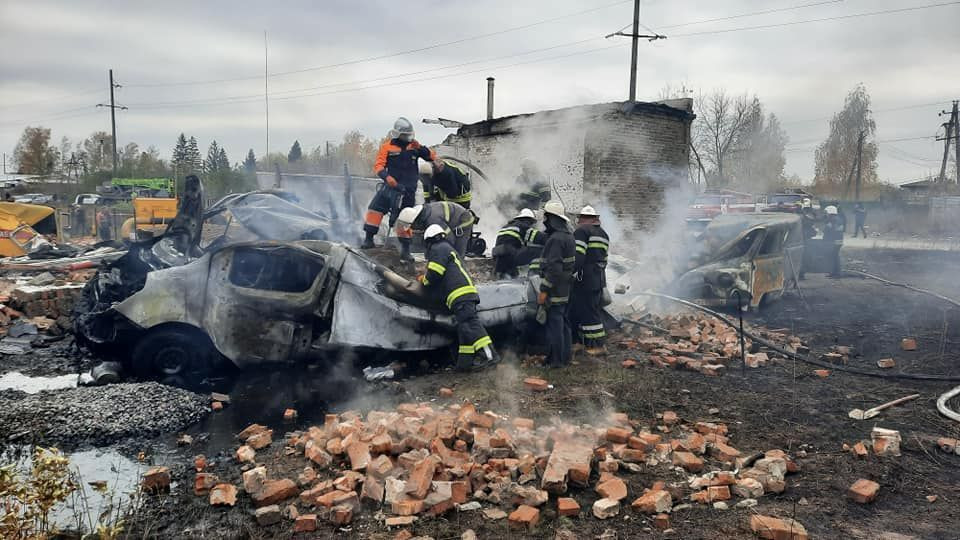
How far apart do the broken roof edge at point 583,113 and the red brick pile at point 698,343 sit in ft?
24.3

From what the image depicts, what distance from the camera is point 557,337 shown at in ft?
21.7

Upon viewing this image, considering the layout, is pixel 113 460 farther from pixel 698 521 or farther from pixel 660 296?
pixel 660 296

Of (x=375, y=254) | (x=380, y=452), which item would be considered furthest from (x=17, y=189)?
(x=380, y=452)

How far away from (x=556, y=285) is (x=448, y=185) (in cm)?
235

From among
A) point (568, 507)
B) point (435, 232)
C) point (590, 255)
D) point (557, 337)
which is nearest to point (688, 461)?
point (568, 507)

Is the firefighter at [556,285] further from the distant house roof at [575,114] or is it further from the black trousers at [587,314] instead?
the distant house roof at [575,114]

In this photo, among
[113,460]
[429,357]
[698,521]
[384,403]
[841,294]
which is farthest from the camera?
[841,294]

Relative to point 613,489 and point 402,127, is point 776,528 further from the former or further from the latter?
point 402,127

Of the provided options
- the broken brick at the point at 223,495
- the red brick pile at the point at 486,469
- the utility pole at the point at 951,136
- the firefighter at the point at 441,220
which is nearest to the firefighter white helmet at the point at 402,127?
the firefighter at the point at 441,220

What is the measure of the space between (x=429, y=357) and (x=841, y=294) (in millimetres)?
9703

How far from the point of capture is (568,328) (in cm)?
685

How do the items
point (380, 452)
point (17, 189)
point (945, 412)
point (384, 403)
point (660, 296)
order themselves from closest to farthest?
point (380, 452) → point (945, 412) → point (384, 403) → point (660, 296) → point (17, 189)

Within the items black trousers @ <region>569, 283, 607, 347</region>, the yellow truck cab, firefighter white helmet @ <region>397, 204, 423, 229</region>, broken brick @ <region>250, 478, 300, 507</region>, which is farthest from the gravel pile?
the yellow truck cab

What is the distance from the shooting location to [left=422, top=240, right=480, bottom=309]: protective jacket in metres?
6.03
